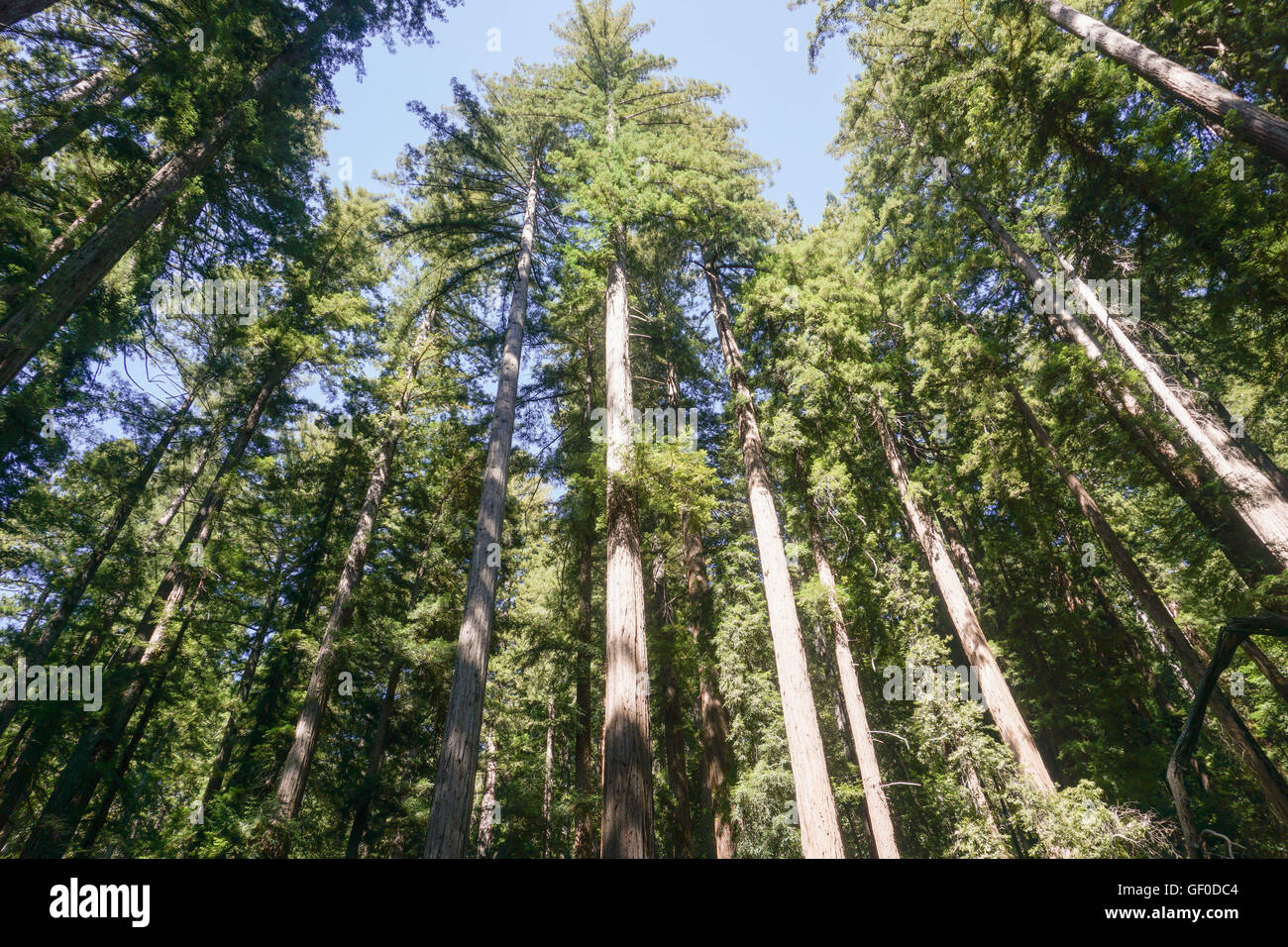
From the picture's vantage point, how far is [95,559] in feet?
38.7

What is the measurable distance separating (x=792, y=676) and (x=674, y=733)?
502 centimetres

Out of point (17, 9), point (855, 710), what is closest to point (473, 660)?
point (855, 710)

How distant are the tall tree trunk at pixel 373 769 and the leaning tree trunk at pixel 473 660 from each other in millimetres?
4748

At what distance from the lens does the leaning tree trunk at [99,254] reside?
5895 millimetres

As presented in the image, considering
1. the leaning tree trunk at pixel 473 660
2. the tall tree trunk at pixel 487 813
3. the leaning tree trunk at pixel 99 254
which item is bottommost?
the tall tree trunk at pixel 487 813

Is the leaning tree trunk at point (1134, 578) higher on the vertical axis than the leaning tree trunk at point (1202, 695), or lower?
higher

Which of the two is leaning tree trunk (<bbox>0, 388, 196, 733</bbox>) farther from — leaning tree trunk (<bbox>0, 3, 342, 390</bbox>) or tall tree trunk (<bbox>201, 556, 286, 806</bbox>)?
leaning tree trunk (<bbox>0, 3, 342, 390</bbox>)

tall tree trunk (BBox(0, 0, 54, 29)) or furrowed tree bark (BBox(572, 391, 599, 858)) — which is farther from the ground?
tall tree trunk (BBox(0, 0, 54, 29))

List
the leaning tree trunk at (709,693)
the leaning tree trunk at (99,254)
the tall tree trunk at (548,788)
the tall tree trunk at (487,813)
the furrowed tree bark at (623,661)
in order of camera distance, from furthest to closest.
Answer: the tall tree trunk at (487,813) < the tall tree trunk at (548,788) < the leaning tree trunk at (709,693) < the leaning tree trunk at (99,254) < the furrowed tree bark at (623,661)

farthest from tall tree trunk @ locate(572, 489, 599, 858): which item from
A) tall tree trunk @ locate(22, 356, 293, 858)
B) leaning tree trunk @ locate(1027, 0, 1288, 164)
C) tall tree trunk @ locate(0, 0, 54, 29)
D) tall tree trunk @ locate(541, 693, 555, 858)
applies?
leaning tree trunk @ locate(1027, 0, 1288, 164)

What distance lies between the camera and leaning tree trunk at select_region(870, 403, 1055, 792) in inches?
347

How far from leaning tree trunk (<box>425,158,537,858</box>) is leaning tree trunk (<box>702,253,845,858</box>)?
181 inches

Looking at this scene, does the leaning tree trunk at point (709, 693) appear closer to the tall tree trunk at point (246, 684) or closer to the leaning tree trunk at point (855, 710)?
the leaning tree trunk at point (855, 710)

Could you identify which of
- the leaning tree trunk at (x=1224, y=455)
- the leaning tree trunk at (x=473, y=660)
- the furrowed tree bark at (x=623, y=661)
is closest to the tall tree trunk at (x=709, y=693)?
the furrowed tree bark at (x=623, y=661)
